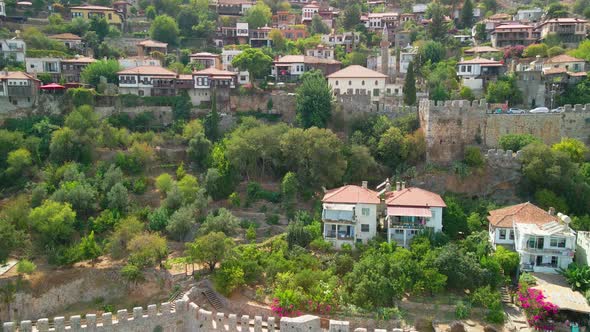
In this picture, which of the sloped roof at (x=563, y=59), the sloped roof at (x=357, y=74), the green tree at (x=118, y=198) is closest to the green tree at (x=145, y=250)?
the green tree at (x=118, y=198)

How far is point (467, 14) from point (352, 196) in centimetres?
3946

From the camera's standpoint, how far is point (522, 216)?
99.1 feet

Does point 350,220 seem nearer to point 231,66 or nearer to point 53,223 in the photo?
point 53,223

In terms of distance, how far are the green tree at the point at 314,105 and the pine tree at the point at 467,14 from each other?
30.5 metres

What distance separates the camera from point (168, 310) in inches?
941

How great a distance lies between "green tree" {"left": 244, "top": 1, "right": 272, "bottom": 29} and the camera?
6381 centimetres

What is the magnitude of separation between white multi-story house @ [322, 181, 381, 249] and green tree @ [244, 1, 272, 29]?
1463 inches

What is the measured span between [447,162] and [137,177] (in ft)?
66.1

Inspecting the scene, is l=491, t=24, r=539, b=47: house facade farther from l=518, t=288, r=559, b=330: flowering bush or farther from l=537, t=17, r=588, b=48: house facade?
l=518, t=288, r=559, b=330: flowering bush

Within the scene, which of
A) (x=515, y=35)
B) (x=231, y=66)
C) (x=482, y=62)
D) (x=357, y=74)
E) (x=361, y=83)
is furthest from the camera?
(x=515, y=35)

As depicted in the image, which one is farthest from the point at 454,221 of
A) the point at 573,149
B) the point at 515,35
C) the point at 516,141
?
the point at 515,35

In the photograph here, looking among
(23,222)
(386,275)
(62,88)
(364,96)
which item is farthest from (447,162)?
(62,88)

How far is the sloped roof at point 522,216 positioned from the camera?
97.8 feet

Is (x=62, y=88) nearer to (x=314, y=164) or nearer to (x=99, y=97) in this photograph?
(x=99, y=97)
